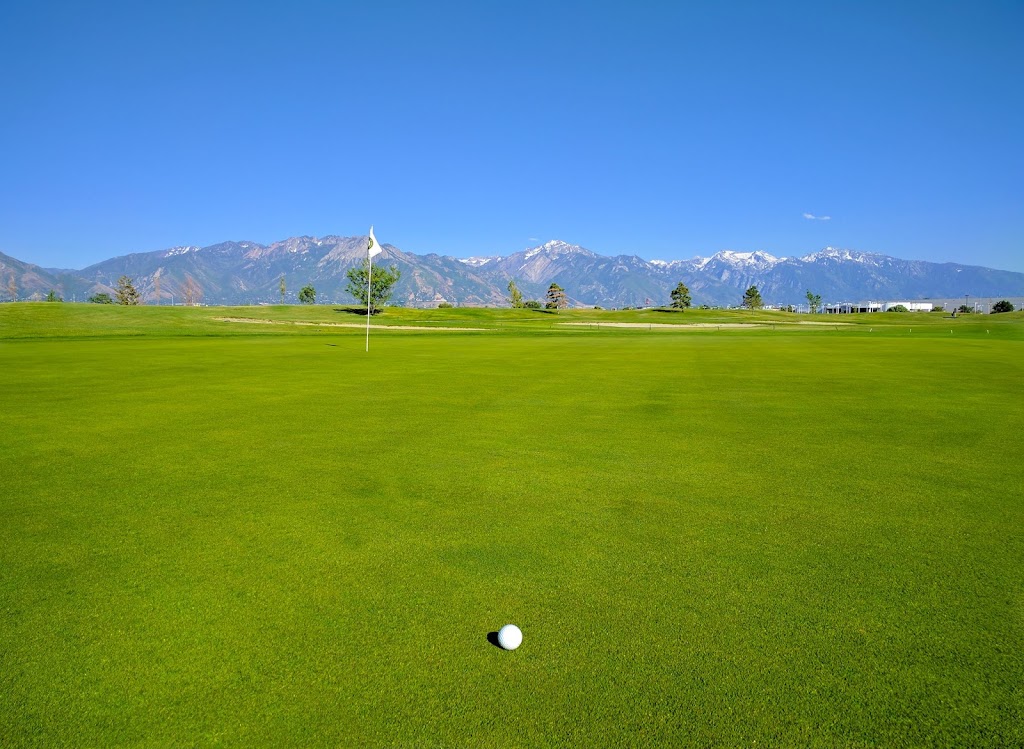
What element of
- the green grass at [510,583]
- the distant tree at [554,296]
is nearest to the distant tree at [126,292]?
the distant tree at [554,296]

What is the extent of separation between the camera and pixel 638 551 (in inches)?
202

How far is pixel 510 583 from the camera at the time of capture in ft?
14.9

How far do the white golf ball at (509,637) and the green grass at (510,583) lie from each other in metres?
0.07

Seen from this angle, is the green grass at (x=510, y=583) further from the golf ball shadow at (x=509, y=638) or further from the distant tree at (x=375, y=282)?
the distant tree at (x=375, y=282)

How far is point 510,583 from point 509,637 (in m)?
0.88

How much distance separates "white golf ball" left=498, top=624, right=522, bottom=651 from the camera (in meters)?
3.68

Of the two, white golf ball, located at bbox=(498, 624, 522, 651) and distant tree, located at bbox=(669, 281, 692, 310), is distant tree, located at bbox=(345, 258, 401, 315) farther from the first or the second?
white golf ball, located at bbox=(498, 624, 522, 651)

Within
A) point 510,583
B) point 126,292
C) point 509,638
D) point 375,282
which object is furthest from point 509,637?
point 126,292

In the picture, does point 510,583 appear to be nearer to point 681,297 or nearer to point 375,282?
point 375,282

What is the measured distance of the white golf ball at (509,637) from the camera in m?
3.68

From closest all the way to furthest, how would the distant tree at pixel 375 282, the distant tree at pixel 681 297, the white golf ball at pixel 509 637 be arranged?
the white golf ball at pixel 509 637 → the distant tree at pixel 375 282 → the distant tree at pixel 681 297

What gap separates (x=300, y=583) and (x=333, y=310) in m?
90.3

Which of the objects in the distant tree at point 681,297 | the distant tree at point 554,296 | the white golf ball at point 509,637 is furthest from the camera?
the distant tree at point 554,296

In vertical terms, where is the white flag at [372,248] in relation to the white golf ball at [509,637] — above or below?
above
